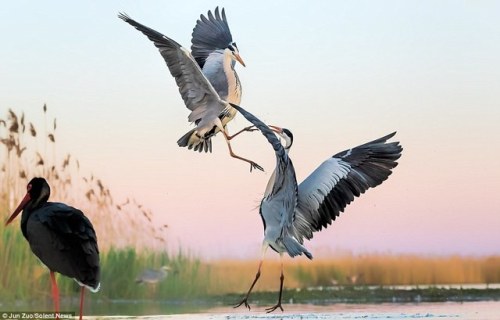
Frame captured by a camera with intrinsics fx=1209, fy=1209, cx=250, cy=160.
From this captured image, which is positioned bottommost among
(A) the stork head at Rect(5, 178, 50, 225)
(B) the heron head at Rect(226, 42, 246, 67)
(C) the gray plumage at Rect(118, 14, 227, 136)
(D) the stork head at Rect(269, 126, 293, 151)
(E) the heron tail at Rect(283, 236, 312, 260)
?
(E) the heron tail at Rect(283, 236, 312, 260)

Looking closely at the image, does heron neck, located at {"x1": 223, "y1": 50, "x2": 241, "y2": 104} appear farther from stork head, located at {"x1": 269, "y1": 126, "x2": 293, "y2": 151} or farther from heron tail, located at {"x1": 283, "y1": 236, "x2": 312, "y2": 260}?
heron tail, located at {"x1": 283, "y1": 236, "x2": 312, "y2": 260}

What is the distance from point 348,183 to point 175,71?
1594 millimetres

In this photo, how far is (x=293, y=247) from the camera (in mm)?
6582

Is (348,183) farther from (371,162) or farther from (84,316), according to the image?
(84,316)

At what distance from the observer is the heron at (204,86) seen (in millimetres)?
7785

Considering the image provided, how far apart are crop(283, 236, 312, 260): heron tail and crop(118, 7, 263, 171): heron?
4.02 ft

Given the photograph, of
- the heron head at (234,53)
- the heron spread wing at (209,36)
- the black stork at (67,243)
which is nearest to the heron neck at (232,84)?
the heron head at (234,53)

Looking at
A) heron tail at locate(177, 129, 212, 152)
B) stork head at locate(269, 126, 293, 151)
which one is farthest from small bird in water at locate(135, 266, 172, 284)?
stork head at locate(269, 126, 293, 151)

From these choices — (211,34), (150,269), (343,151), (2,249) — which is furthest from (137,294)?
(343,151)

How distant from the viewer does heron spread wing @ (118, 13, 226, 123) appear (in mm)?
7750

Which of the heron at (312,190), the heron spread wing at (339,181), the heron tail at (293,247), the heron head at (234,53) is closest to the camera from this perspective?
the heron tail at (293,247)

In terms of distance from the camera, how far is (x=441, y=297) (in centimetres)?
965

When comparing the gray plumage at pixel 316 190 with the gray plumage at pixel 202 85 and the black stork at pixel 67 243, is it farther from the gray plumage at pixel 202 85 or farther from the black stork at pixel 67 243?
the gray plumage at pixel 202 85

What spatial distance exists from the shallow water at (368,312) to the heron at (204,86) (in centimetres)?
102
